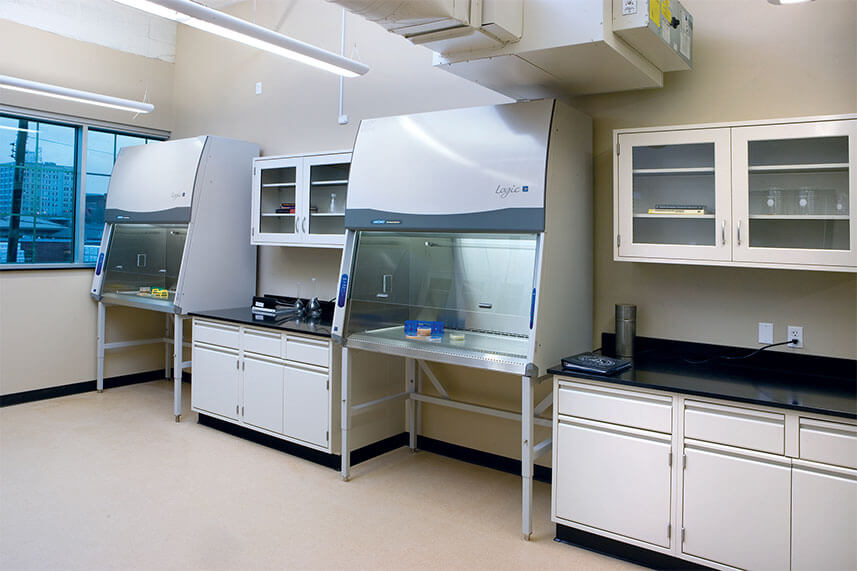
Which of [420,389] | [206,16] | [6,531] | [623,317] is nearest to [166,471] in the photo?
[6,531]

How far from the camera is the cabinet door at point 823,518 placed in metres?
2.08

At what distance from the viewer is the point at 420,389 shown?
399 centimetres

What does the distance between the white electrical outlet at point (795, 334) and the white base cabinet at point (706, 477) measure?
691 millimetres

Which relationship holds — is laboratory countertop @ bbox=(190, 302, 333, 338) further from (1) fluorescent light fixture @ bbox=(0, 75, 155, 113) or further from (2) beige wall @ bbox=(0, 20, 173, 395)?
(1) fluorescent light fixture @ bbox=(0, 75, 155, 113)

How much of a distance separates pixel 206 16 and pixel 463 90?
5.18ft

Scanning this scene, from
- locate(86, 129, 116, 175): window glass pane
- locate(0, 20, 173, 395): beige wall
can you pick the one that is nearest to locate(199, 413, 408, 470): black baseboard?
locate(0, 20, 173, 395): beige wall

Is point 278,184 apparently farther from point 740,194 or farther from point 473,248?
point 740,194

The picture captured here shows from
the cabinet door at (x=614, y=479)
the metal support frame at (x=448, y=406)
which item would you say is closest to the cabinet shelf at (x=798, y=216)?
the cabinet door at (x=614, y=479)

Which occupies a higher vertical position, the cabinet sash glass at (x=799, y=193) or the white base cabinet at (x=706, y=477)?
the cabinet sash glass at (x=799, y=193)

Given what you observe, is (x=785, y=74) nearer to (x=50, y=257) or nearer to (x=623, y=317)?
(x=623, y=317)

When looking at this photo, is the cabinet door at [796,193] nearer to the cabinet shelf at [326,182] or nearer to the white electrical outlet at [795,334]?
the white electrical outlet at [795,334]

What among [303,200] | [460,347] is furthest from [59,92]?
[460,347]

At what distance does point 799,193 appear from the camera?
2.53 m

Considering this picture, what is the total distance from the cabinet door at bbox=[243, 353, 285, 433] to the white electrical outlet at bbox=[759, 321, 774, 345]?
271 centimetres
